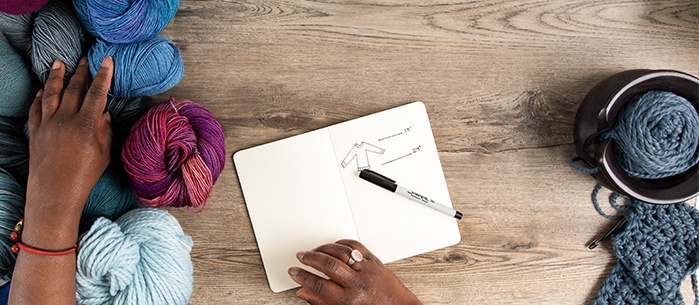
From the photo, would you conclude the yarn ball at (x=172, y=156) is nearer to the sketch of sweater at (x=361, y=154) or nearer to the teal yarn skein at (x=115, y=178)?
the teal yarn skein at (x=115, y=178)

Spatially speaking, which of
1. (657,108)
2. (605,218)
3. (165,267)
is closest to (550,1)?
(657,108)

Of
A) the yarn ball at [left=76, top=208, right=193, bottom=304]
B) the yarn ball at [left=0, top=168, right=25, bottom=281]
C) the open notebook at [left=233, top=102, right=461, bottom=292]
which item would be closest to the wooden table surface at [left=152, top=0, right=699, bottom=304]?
the open notebook at [left=233, top=102, right=461, bottom=292]

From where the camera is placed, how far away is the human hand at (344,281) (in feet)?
2.73

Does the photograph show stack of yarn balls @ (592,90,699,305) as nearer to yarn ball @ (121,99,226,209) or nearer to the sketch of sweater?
the sketch of sweater

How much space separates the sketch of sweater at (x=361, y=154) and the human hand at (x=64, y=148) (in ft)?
1.33

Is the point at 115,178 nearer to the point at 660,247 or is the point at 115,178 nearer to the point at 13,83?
the point at 13,83

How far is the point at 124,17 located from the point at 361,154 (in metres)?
0.44

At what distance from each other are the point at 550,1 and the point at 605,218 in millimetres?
414

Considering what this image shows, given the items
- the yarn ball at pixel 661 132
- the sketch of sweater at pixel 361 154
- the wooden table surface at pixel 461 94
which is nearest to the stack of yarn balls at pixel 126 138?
the wooden table surface at pixel 461 94

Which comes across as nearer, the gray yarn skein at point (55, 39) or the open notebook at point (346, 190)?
the gray yarn skein at point (55, 39)

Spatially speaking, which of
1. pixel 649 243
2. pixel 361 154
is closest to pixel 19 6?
pixel 361 154

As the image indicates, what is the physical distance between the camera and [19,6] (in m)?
0.66

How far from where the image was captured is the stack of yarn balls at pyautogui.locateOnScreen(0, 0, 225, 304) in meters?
0.74

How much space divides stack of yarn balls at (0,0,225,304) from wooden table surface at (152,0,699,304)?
137 millimetres
